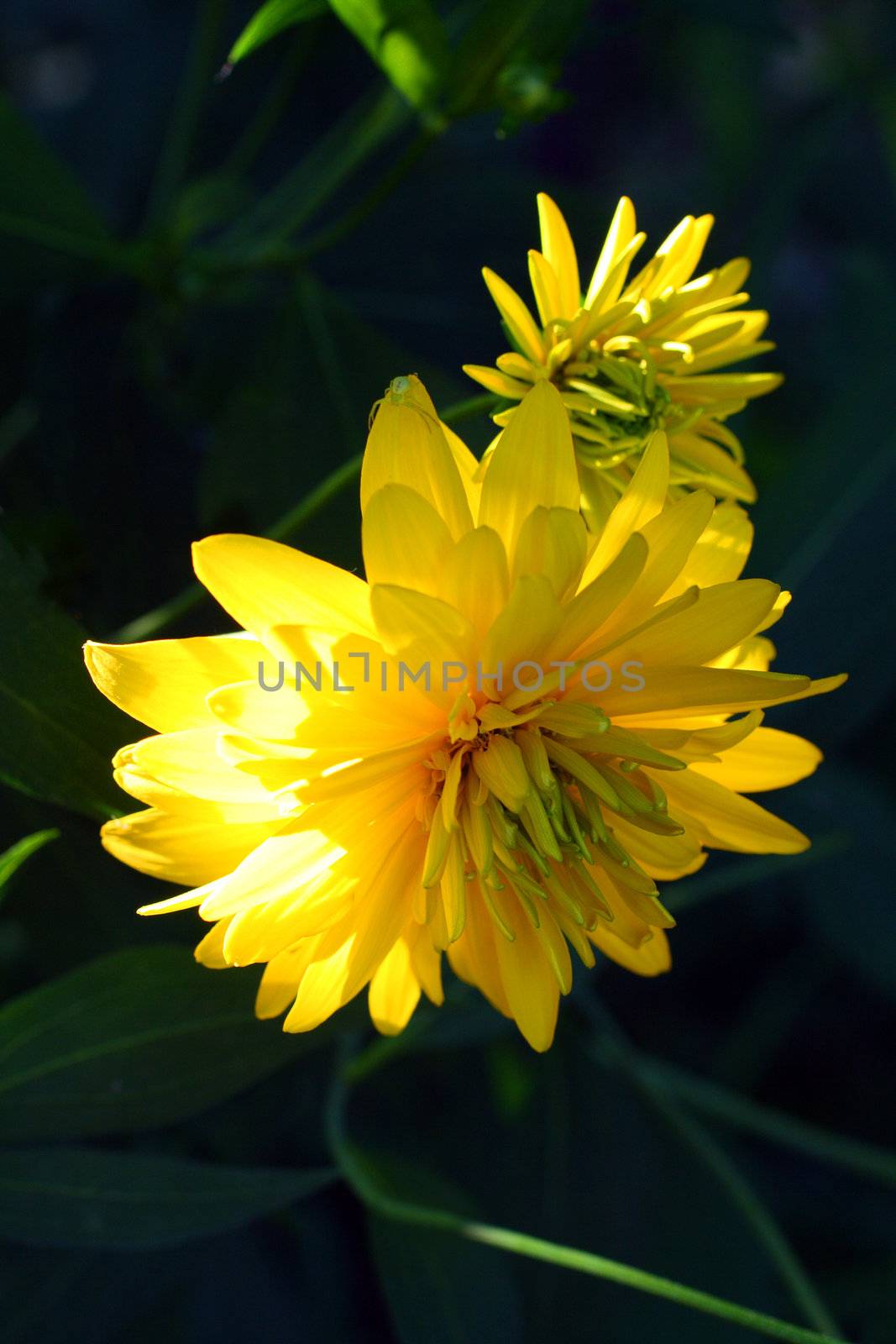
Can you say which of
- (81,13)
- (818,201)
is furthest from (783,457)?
(81,13)

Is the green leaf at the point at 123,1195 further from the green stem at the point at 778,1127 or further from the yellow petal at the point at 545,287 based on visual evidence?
the yellow petal at the point at 545,287

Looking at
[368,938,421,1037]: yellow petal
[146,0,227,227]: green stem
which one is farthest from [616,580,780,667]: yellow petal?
[146,0,227,227]: green stem

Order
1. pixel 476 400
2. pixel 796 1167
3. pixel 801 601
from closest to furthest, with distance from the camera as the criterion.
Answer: pixel 476 400
pixel 801 601
pixel 796 1167

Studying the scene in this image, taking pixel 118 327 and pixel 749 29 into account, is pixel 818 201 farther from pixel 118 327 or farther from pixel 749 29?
pixel 118 327

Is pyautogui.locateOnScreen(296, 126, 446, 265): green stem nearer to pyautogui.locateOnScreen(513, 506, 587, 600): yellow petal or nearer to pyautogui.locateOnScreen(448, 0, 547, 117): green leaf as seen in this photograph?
pyautogui.locateOnScreen(448, 0, 547, 117): green leaf

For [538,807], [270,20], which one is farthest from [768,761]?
[270,20]
